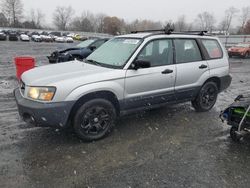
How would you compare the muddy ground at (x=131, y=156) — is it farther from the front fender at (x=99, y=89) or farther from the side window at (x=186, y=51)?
the side window at (x=186, y=51)

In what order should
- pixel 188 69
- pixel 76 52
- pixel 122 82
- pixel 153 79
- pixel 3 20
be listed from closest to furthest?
pixel 122 82
pixel 153 79
pixel 188 69
pixel 76 52
pixel 3 20

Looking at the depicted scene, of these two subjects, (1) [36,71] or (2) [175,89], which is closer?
(1) [36,71]

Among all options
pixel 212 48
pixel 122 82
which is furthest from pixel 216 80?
pixel 122 82

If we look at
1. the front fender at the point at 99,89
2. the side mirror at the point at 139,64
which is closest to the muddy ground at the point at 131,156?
the front fender at the point at 99,89

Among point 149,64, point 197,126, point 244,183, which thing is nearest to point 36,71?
point 149,64

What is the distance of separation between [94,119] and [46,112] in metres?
0.84

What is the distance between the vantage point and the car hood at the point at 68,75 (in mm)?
4016

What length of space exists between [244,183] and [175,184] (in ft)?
3.03

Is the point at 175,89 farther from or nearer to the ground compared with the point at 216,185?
farther from the ground

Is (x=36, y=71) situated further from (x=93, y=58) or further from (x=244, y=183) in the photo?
(x=244, y=183)

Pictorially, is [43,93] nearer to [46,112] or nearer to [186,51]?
[46,112]

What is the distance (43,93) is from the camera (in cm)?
395

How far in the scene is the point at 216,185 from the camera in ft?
10.9

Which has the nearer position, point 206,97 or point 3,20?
point 206,97
